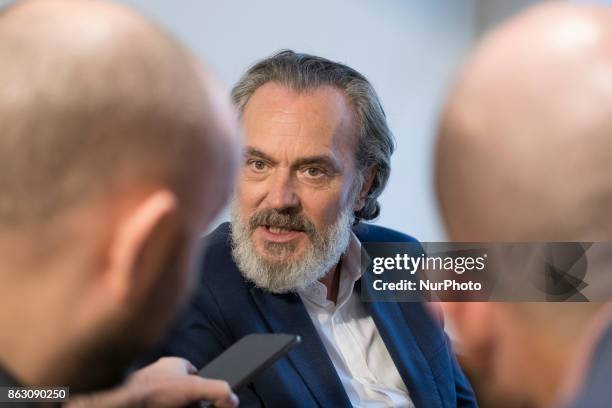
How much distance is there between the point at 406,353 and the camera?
1950 mm

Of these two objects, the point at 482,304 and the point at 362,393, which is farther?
the point at 362,393

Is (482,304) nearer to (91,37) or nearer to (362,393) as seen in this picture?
(91,37)

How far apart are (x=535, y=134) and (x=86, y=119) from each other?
323 millimetres

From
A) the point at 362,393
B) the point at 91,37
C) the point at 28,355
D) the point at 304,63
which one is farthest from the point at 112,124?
the point at 304,63

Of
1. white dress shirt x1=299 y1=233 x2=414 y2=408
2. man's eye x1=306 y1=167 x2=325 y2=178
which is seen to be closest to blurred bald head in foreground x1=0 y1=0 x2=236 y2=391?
white dress shirt x1=299 y1=233 x2=414 y2=408

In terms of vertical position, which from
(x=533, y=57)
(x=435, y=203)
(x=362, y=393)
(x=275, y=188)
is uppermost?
(x=533, y=57)

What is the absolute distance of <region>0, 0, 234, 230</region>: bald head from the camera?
2.06ft

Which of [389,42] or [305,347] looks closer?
[305,347]

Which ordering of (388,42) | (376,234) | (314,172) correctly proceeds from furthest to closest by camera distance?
(388,42) → (376,234) → (314,172)

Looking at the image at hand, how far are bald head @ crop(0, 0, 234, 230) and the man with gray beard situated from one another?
116cm

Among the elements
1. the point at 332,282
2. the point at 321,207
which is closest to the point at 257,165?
the point at 321,207

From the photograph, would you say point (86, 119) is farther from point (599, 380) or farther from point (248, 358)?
point (248, 358)

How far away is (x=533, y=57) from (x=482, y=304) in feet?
0.65

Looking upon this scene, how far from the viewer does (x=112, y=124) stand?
0.63m
